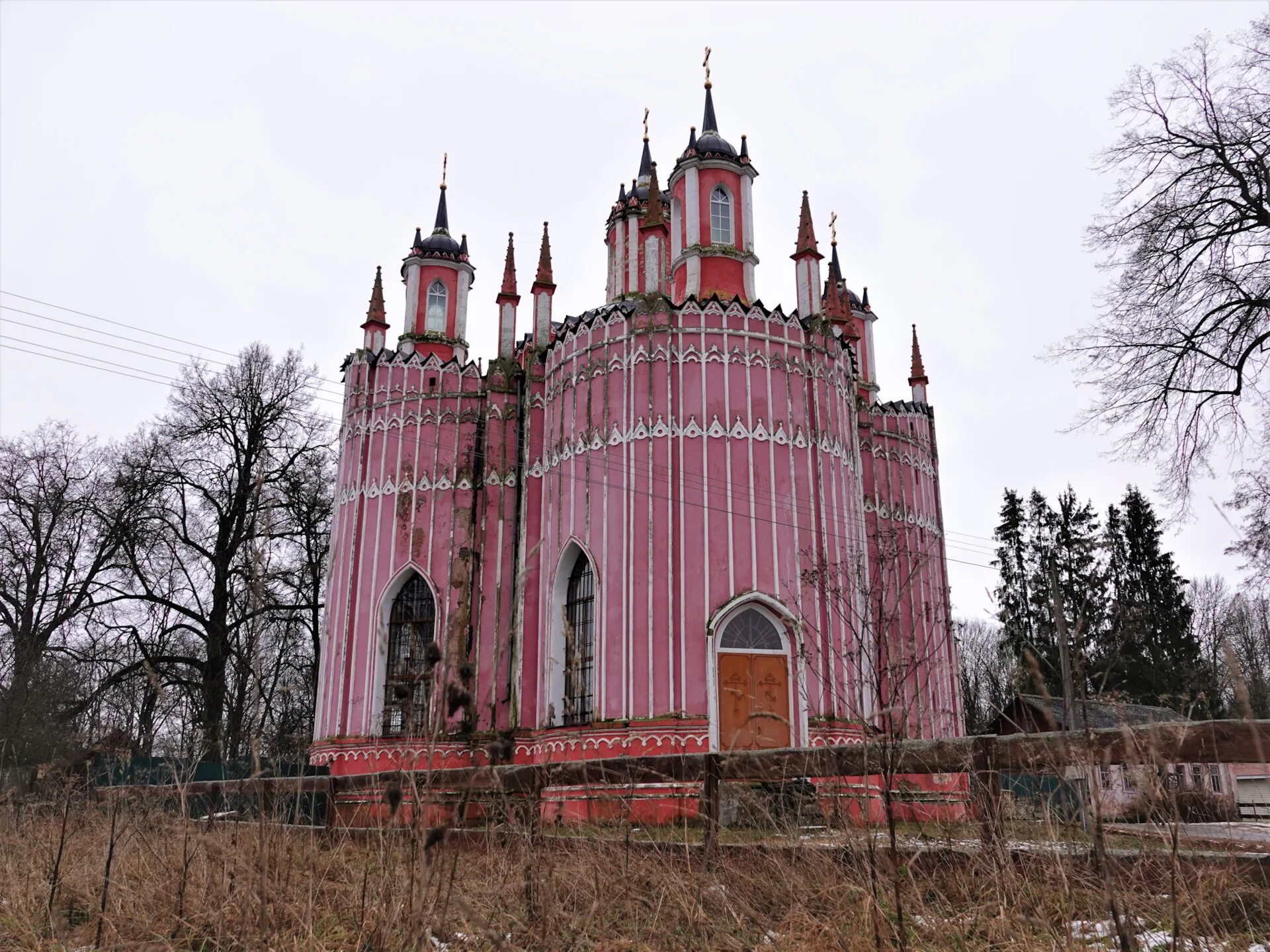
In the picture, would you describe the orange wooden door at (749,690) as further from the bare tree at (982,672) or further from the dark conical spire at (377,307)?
the bare tree at (982,672)

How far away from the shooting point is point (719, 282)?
19125 millimetres

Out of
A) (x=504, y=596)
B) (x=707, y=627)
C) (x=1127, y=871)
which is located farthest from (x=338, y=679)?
(x=1127, y=871)

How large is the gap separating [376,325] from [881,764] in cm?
1885

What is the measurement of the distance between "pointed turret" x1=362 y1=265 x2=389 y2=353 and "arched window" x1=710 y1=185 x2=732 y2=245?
745 cm

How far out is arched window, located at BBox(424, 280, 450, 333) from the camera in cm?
2259

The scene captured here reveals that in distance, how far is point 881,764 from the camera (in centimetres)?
479

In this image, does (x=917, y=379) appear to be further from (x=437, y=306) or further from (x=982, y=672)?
(x=982, y=672)

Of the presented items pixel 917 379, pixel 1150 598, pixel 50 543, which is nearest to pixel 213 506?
pixel 50 543

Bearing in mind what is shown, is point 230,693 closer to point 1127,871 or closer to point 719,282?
point 719,282

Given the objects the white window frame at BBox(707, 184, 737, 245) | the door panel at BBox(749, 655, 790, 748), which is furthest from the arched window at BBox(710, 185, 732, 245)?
the door panel at BBox(749, 655, 790, 748)

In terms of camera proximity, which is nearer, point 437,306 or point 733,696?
point 733,696

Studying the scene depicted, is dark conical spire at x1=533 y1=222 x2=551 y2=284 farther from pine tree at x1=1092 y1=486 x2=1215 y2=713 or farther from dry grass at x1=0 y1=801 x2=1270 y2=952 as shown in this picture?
pine tree at x1=1092 y1=486 x2=1215 y2=713

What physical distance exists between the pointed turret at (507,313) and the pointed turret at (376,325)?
8.21ft

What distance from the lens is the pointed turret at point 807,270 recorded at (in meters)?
19.1
